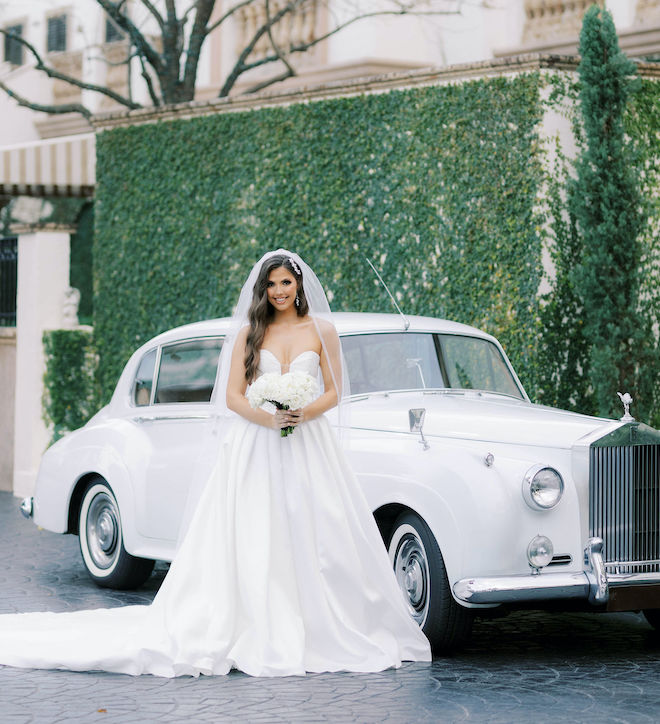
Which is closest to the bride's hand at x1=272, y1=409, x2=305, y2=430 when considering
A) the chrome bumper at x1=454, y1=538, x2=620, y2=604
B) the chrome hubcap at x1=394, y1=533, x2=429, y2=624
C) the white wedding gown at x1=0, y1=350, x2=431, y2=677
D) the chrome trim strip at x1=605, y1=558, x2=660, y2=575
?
the white wedding gown at x1=0, y1=350, x2=431, y2=677

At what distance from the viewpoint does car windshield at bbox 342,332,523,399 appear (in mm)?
7863

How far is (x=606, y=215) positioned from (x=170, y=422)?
369 centimetres

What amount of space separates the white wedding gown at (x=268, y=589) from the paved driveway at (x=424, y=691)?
11cm

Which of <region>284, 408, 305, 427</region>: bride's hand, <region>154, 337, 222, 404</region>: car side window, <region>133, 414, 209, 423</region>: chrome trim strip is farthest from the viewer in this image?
<region>154, 337, 222, 404</region>: car side window

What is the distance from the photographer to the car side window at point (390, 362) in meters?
7.85

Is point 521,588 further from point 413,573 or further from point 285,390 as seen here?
point 285,390

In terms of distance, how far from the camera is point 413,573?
6930 millimetres

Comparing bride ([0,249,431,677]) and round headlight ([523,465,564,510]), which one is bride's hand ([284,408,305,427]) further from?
round headlight ([523,465,564,510])

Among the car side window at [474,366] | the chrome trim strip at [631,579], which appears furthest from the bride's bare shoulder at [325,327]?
the chrome trim strip at [631,579]

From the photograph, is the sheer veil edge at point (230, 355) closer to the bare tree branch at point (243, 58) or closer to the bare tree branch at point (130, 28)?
the bare tree branch at point (130, 28)

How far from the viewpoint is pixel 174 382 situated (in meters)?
8.93

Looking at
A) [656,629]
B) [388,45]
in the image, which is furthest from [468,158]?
[388,45]

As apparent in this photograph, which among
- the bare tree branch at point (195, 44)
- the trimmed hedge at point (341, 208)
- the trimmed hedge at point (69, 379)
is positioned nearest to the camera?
the trimmed hedge at point (341, 208)

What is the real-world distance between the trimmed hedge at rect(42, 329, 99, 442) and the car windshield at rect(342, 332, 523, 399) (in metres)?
6.96
